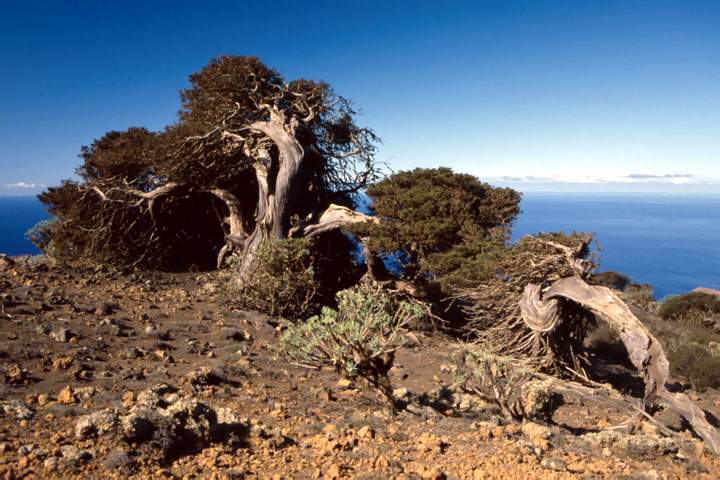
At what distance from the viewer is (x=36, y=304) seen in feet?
24.4

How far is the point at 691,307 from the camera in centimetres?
1900

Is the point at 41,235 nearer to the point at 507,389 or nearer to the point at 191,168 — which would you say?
the point at 191,168

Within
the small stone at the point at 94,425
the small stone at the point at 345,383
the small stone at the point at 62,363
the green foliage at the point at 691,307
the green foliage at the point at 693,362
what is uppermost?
the small stone at the point at 94,425

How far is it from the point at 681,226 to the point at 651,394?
659ft

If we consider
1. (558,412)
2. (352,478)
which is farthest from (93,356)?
(558,412)

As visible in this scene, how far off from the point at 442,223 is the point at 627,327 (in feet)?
12.5

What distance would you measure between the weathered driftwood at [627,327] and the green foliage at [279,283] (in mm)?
4621

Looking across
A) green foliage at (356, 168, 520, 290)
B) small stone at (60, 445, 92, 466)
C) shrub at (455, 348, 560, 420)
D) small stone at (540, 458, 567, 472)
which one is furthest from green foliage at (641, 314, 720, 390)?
small stone at (60, 445, 92, 466)

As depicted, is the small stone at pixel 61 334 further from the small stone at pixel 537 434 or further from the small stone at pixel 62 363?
the small stone at pixel 537 434

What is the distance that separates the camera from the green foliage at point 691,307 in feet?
60.1

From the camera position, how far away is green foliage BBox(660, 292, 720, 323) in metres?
18.3

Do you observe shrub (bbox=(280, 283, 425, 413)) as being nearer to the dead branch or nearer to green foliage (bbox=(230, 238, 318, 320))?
green foliage (bbox=(230, 238, 318, 320))

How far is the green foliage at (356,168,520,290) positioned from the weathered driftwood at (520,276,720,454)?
3.50ft

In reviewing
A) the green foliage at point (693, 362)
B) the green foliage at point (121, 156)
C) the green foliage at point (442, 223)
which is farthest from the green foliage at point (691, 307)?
the green foliage at point (121, 156)
